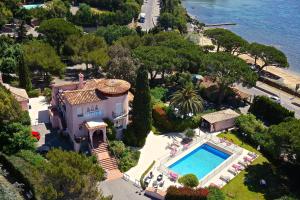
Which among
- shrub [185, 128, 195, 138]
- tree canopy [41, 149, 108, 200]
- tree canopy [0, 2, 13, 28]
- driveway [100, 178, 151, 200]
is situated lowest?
driveway [100, 178, 151, 200]

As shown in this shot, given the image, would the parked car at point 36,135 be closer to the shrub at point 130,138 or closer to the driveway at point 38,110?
the driveway at point 38,110

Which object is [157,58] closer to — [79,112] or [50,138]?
[79,112]

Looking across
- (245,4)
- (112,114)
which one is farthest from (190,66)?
(245,4)

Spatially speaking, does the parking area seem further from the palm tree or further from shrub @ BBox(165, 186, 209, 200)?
the palm tree

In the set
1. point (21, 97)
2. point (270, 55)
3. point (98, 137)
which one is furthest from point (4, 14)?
point (270, 55)

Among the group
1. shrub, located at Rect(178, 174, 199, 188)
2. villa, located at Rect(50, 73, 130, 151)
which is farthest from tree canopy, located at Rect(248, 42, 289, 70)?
shrub, located at Rect(178, 174, 199, 188)

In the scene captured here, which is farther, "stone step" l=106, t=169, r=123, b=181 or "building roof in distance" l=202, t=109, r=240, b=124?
"building roof in distance" l=202, t=109, r=240, b=124

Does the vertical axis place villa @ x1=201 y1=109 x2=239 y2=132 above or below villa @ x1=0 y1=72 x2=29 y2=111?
below
